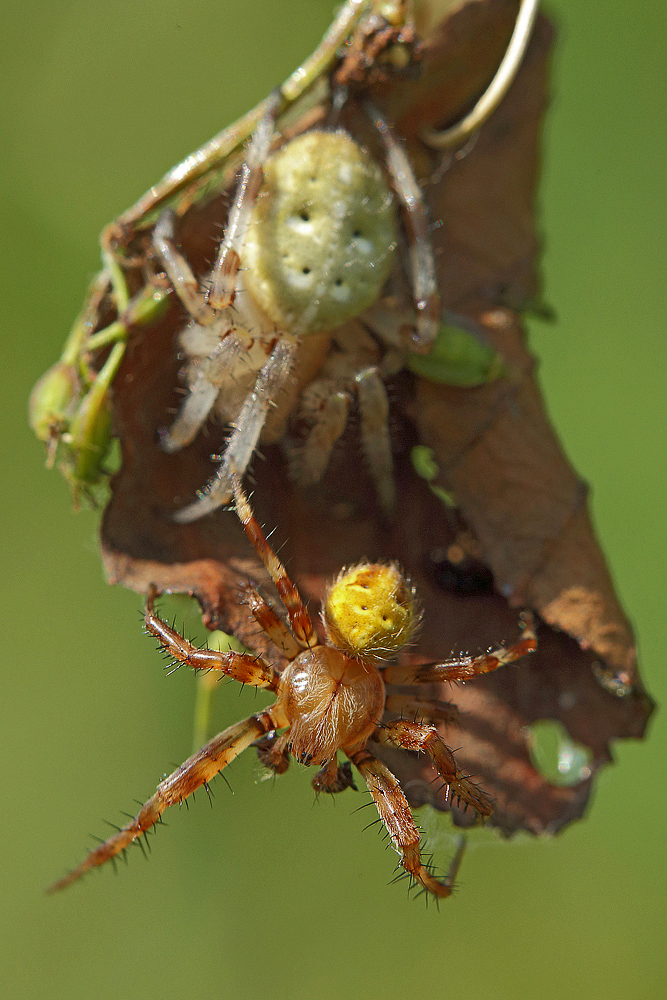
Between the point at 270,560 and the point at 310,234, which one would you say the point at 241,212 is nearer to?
the point at 310,234

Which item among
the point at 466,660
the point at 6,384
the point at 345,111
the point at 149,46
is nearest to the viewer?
Result: the point at 466,660

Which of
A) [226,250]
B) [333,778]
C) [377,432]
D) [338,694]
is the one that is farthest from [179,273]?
[333,778]

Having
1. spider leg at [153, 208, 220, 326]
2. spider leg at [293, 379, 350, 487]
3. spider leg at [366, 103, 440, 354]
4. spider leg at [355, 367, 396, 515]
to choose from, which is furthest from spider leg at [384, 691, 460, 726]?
spider leg at [153, 208, 220, 326]

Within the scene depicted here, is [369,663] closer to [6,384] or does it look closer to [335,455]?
[335,455]

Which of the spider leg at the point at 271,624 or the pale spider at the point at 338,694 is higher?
the spider leg at the point at 271,624

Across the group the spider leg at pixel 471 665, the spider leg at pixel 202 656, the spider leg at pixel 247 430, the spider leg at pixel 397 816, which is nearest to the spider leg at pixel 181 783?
the spider leg at pixel 202 656

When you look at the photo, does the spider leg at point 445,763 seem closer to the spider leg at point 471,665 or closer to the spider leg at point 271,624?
the spider leg at point 471,665

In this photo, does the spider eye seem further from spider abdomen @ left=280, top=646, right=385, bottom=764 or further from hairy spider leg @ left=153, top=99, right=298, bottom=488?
hairy spider leg @ left=153, top=99, right=298, bottom=488

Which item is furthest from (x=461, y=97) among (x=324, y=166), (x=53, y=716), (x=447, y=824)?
(x=53, y=716)
